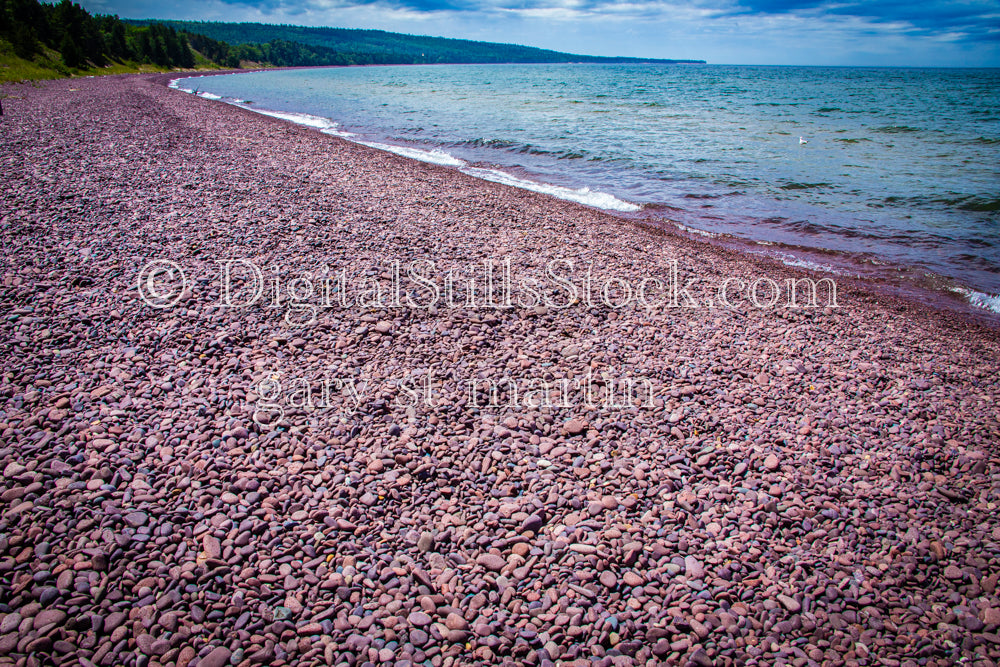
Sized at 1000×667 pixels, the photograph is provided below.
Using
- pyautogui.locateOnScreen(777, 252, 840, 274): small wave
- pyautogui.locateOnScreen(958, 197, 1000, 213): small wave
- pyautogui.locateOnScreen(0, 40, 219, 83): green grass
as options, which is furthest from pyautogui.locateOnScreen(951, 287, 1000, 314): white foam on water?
pyautogui.locateOnScreen(0, 40, 219, 83): green grass

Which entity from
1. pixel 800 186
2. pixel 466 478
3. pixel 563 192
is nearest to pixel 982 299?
pixel 800 186

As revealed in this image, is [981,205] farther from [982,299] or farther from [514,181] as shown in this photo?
[514,181]

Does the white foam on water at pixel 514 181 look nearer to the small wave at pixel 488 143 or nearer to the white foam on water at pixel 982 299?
the small wave at pixel 488 143

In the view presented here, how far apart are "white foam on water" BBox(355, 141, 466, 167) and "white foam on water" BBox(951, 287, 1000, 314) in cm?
1879

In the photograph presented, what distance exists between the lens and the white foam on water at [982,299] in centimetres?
1016

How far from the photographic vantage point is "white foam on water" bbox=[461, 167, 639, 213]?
55.6ft

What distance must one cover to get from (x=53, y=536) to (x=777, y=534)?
19.9 feet

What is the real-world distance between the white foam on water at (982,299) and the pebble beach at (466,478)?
2291mm

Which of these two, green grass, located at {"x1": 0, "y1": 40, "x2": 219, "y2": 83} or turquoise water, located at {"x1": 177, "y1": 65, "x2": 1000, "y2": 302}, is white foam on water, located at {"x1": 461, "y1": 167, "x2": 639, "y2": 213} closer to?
turquoise water, located at {"x1": 177, "y1": 65, "x2": 1000, "y2": 302}

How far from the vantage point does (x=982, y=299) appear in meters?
10.4

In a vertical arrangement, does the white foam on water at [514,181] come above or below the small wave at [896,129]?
below

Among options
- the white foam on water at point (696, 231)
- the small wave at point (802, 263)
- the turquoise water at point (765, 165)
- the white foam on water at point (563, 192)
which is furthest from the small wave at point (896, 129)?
the small wave at point (802, 263)

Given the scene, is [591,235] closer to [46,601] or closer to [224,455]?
[224,455]

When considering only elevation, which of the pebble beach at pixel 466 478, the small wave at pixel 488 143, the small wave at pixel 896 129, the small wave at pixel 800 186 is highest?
the small wave at pixel 896 129
